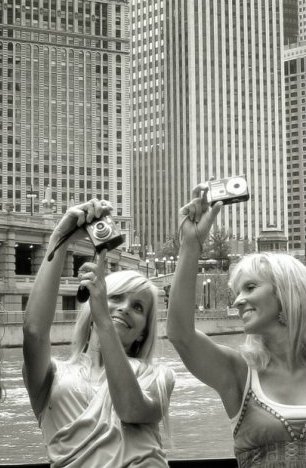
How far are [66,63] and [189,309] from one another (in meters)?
146

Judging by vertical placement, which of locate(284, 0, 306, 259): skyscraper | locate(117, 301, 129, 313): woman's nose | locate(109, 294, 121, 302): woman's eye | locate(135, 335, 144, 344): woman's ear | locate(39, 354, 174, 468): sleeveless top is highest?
locate(284, 0, 306, 259): skyscraper

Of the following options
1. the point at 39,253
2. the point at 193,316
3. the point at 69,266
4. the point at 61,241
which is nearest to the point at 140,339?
the point at 193,316

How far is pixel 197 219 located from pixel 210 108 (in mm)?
171477

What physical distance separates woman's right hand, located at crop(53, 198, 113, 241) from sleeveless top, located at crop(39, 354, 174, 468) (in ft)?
1.86

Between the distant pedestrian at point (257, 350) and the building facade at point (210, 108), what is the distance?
6518 inches

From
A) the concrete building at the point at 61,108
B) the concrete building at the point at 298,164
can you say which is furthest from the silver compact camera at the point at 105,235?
the concrete building at the point at 298,164

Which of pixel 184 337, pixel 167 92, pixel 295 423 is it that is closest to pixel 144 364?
pixel 184 337

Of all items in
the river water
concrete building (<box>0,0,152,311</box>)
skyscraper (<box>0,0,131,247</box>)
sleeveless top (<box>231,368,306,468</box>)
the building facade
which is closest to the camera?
sleeveless top (<box>231,368,306,468</box>)

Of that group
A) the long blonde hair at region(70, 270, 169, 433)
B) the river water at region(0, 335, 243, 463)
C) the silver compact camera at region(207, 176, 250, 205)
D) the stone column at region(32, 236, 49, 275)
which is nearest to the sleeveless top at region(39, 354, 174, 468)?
the long blonde hair at region(70, 270, 169, 433)

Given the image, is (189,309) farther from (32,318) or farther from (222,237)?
(222,237)

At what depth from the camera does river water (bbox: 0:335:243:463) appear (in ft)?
63.7

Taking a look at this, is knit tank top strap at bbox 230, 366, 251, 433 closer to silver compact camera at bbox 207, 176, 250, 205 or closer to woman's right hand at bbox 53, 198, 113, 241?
silver compact camera at bbox 207, 176, 250, 205

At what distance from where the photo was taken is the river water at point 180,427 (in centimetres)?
1941

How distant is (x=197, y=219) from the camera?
13.1 ft
